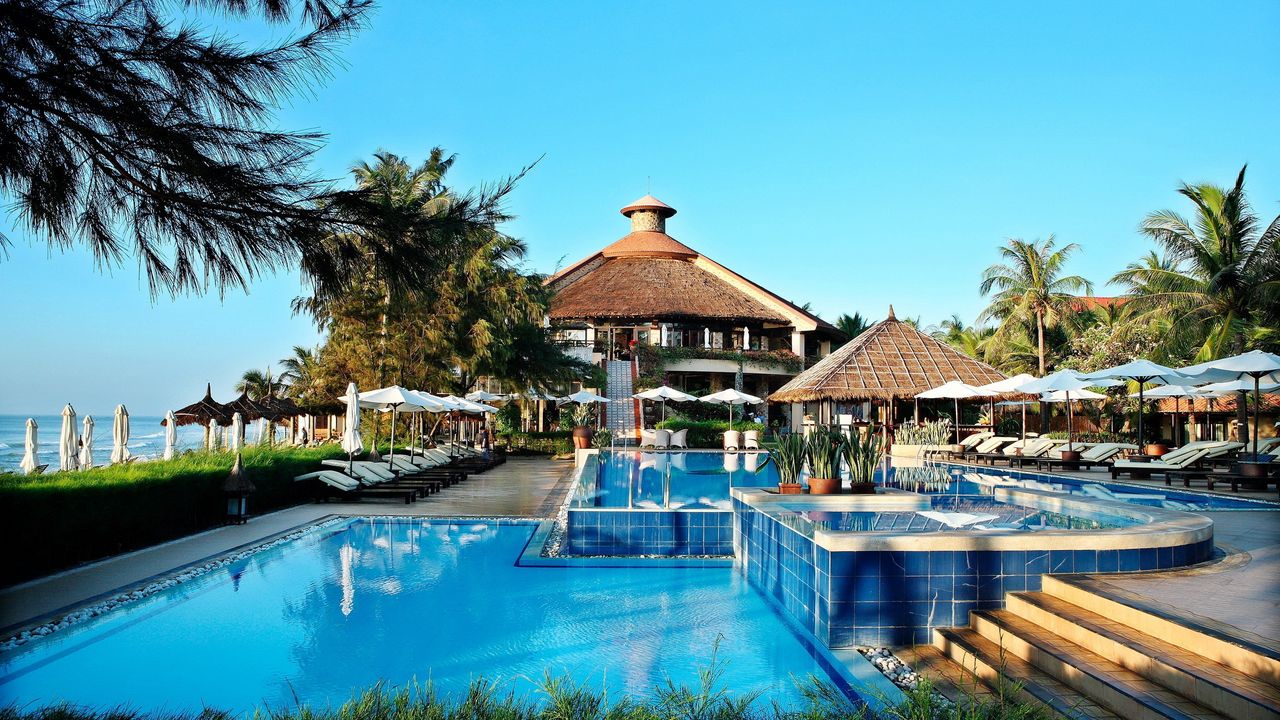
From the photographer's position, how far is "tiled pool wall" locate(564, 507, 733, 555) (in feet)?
30.5

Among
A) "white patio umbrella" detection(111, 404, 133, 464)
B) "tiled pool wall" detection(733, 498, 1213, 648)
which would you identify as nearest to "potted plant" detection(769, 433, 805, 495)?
"tiled pool wall" detection(733, 498, 1213, 648)

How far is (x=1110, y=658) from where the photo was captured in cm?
437

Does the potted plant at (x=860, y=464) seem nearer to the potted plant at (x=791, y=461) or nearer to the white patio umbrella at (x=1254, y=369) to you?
the potted plant at (x=791, y=461)

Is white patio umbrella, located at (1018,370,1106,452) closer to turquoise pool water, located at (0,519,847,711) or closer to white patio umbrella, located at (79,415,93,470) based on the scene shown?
turquoise pool water, located at (0,519,847,711)

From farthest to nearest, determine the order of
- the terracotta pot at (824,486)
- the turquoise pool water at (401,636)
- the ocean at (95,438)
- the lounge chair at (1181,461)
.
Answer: the ocean at (95,438) < the lounge chair at (1181,461) < the terracotta pot at (824,486) < the turquoise pool water at (401,636)

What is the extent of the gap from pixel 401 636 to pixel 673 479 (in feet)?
32.1

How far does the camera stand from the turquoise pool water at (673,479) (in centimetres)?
1035

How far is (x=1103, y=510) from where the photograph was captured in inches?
323

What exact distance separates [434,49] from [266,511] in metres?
9.77

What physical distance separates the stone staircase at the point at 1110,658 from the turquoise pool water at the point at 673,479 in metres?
4.65

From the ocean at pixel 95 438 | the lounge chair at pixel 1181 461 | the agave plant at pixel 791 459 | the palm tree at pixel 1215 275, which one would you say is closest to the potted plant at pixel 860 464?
the agave plant at pixel 791 459

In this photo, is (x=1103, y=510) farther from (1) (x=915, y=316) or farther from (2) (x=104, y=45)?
(1) (x=915, y=316)

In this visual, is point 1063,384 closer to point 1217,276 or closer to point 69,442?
point 1217,276

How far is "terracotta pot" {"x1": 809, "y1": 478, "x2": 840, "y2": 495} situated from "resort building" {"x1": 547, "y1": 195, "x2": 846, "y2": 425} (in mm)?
24116
